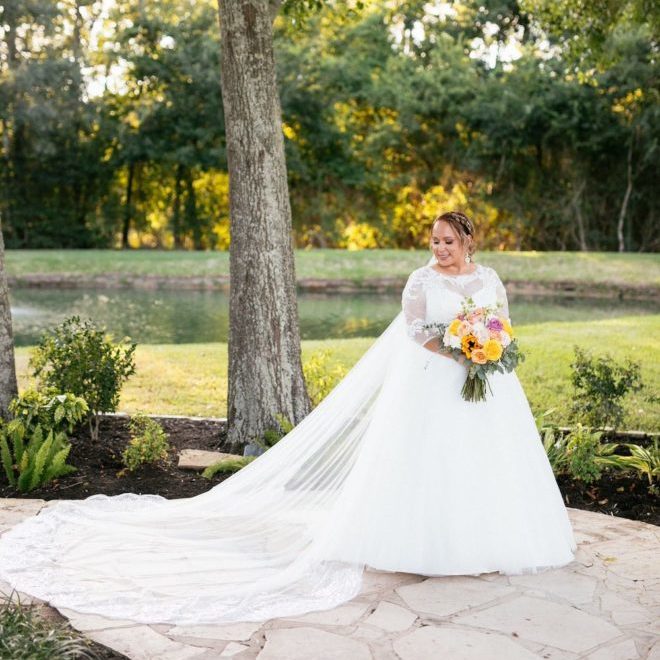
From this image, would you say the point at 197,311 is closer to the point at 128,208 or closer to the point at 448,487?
the point at 448,487

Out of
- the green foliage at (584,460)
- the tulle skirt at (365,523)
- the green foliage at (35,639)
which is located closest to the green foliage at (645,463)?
the green foliage at (584,460)

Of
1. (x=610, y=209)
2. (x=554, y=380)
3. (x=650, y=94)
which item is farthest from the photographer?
(x=610, y=209)

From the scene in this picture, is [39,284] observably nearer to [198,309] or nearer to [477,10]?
[198,309]

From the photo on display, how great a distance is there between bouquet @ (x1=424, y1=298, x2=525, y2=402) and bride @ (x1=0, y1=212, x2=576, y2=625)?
121 mm

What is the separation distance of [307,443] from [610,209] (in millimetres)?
28586

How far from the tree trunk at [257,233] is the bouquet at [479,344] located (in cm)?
261

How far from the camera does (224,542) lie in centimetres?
533

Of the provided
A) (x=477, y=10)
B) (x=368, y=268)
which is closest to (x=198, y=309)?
(x=368, y=268)

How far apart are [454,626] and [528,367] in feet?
23.9

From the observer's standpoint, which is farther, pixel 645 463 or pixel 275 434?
pixel 275 434

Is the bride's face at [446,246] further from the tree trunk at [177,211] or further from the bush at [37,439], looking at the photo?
the tree trunk at [177,211]

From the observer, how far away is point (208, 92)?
32.4m

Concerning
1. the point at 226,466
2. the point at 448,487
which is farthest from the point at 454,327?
the point at 226,466

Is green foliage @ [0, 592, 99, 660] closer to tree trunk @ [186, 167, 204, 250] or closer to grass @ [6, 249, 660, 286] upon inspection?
grass @ [6, 249, 660, 286]
